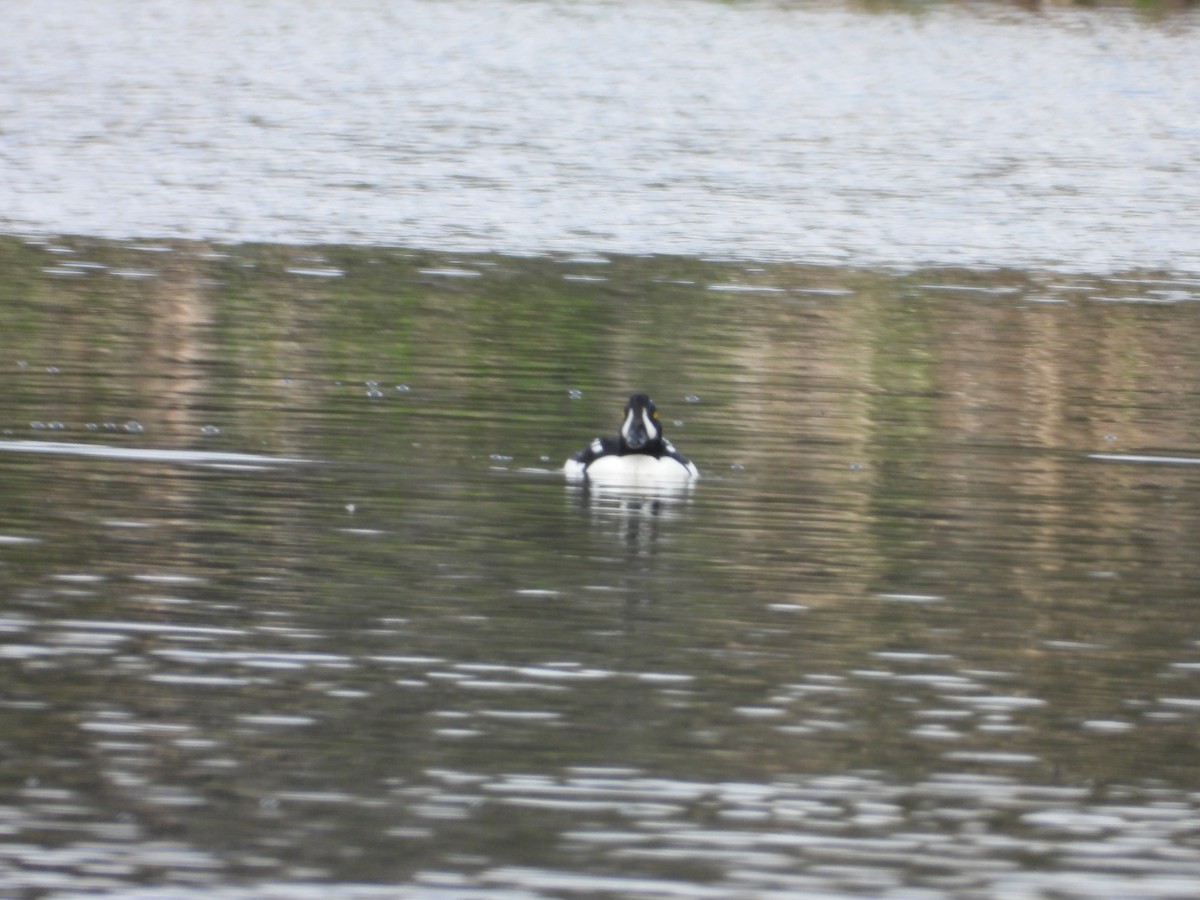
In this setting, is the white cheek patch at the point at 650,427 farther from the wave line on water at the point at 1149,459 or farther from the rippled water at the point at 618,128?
the rippled water at the point at 618,128

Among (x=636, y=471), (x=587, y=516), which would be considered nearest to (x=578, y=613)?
(x=587, y=516)

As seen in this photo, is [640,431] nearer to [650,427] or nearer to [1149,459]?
[650,427]

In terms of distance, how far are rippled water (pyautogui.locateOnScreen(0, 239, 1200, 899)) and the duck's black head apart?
599mm

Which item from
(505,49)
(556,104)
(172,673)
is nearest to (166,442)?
(172,673)

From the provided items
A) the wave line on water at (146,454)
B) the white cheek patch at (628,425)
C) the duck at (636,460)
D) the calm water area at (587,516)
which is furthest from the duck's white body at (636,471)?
the wave line on water at (146,454)

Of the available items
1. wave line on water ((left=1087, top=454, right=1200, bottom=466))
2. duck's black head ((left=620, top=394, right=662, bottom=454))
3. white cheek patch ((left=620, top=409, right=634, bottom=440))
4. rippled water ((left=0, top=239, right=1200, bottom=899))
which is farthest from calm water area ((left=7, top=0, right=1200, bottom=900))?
white cheek patch ((left=620, top=409, right=634, bottom=440))

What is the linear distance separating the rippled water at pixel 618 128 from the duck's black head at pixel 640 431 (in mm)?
15226

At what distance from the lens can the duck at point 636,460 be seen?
783 inches

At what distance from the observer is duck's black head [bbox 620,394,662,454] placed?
19875 mm

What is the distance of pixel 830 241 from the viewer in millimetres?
37094

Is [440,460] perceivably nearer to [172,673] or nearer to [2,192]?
[172,673]

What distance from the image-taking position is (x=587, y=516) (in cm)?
1859

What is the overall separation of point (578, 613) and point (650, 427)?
5091 millimetres

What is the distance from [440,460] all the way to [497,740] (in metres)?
8.23
